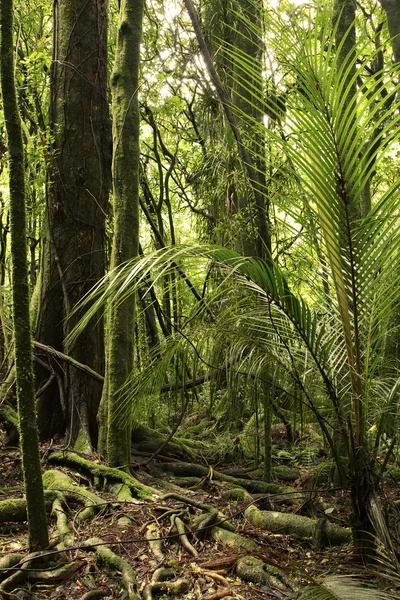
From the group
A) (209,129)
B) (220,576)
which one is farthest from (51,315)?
(220,576)

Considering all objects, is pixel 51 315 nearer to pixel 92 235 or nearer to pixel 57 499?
pixel 92 235

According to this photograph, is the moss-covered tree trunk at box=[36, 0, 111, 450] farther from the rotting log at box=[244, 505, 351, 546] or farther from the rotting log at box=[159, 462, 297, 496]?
the rotting log at box=[244, 505, 351, 546]

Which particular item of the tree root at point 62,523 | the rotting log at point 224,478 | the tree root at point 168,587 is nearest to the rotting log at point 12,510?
the tree root at point 62,523

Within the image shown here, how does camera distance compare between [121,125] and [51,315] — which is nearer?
[121,125]

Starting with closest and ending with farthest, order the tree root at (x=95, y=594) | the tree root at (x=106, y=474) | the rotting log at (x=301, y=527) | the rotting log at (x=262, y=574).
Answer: the tree root at (x=95, y=594)
the rotting log at (x=262, y=574)
the rotting log at (x=301, y=527)
the tree root at (x=106, y=474)

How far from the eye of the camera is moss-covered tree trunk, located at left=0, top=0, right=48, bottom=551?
2.73 m

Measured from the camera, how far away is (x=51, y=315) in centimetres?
577

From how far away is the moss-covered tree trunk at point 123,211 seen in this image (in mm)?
4559

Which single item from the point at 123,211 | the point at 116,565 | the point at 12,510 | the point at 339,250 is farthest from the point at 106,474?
the point at 339,250

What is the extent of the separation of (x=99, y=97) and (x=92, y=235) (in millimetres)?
1600

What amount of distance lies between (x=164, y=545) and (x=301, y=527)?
41.3 inches

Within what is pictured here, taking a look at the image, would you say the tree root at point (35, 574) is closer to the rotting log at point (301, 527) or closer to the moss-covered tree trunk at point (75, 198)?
the rotting log at point (301, 527)

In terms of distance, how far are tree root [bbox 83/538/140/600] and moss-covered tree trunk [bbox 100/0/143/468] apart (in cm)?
138

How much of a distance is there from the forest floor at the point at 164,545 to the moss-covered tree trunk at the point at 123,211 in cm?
37
